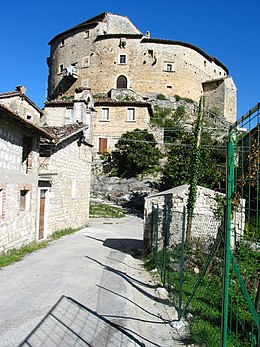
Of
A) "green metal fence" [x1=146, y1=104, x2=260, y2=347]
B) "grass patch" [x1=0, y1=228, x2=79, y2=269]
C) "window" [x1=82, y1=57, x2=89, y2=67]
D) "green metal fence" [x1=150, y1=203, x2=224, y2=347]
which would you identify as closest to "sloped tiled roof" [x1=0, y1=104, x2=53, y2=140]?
"grass patch" [x1=0, y1=228, x2=79, y2=269]

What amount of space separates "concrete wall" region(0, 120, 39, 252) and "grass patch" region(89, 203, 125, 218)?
1383cm

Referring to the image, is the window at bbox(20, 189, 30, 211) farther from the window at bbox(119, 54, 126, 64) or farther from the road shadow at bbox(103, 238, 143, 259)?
the window at bbox(119, 54, 126, 64)

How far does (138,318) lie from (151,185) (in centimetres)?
2683

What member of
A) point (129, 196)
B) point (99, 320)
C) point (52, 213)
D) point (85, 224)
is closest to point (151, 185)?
point (129, 196)

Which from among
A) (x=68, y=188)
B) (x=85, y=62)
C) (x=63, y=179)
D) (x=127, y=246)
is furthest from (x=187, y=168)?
(x=85, y=62)

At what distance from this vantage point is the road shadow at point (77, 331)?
4.66m

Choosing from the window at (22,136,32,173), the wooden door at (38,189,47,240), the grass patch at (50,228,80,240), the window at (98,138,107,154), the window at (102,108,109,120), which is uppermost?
the window at (102,108,109,120)

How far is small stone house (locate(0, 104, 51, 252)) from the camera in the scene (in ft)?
33.0

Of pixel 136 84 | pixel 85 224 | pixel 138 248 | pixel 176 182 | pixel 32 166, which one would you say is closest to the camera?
pixel 32 166

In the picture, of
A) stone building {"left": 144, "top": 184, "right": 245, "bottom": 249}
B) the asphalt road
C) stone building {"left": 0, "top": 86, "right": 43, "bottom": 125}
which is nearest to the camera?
the asphalt road

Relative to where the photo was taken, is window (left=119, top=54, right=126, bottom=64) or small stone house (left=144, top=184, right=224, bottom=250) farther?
window (left=119, top=54, right=126, bottom=64)

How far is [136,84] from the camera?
51656 millimetres

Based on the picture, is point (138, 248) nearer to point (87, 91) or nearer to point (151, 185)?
point (87, 91)

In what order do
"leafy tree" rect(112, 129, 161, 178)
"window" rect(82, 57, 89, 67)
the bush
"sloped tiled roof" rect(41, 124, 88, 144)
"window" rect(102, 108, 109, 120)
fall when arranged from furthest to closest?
"window" rect(82, 57, 89, 67) < the bush < "window" rect(102, 108, 109, 120) < "leafy tree" rect(112, 129, 161, 178) < "sloped tiled roof" rect(41, 124, 88, 144)
